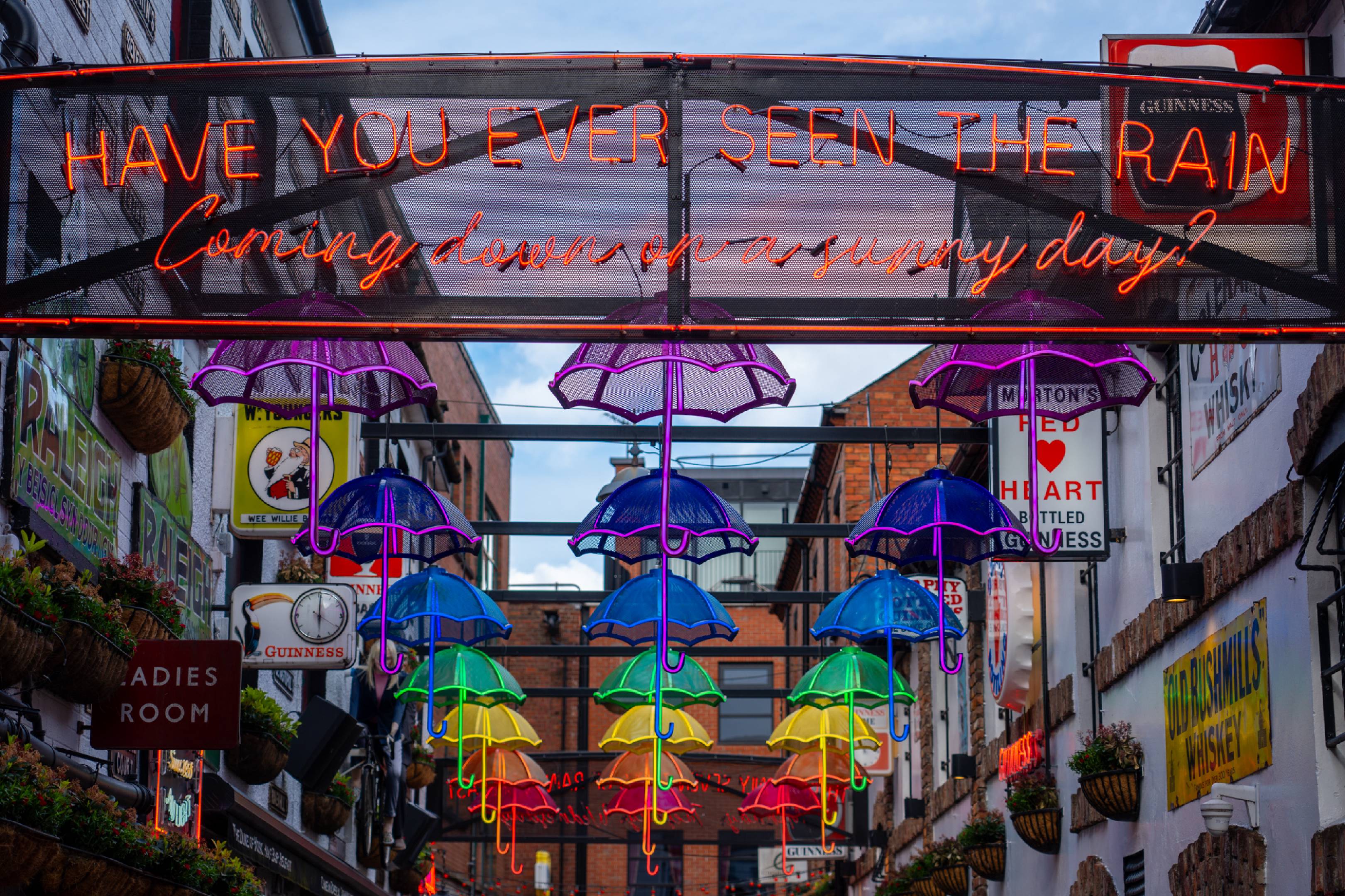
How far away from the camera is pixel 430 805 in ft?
114

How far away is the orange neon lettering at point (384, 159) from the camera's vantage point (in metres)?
7.38

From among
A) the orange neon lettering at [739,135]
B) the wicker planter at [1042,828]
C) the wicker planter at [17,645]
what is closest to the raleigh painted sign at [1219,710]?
the wicker planter at [1042,828]

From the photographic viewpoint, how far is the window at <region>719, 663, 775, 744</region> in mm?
45938

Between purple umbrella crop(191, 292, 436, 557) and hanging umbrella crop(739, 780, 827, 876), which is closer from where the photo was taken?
purple umbrella crop(191, 292, 436, 557)

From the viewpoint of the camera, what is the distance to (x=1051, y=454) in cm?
1435

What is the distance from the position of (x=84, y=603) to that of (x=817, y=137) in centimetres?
501

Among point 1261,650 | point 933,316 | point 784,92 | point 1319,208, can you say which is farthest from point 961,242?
point 1261,650

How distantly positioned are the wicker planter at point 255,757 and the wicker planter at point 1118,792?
7.21 metres

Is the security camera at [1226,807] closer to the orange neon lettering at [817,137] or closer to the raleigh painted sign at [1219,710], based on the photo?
the raleigh painted sign at [1219,710]

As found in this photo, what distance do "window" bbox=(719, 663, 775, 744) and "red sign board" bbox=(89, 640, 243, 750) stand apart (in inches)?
1360

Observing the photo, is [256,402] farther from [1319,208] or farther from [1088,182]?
[1319,208]

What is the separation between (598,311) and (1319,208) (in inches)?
118

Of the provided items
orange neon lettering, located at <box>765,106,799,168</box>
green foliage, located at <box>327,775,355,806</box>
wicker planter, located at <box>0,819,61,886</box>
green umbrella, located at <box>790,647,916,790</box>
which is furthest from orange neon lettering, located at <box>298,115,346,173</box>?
green foliage, located at <box>327,775,355,806</box>

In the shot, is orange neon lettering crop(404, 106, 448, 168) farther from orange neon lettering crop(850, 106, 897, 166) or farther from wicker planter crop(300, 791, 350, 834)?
wicker planter crop(300, 791, 350, 834)
